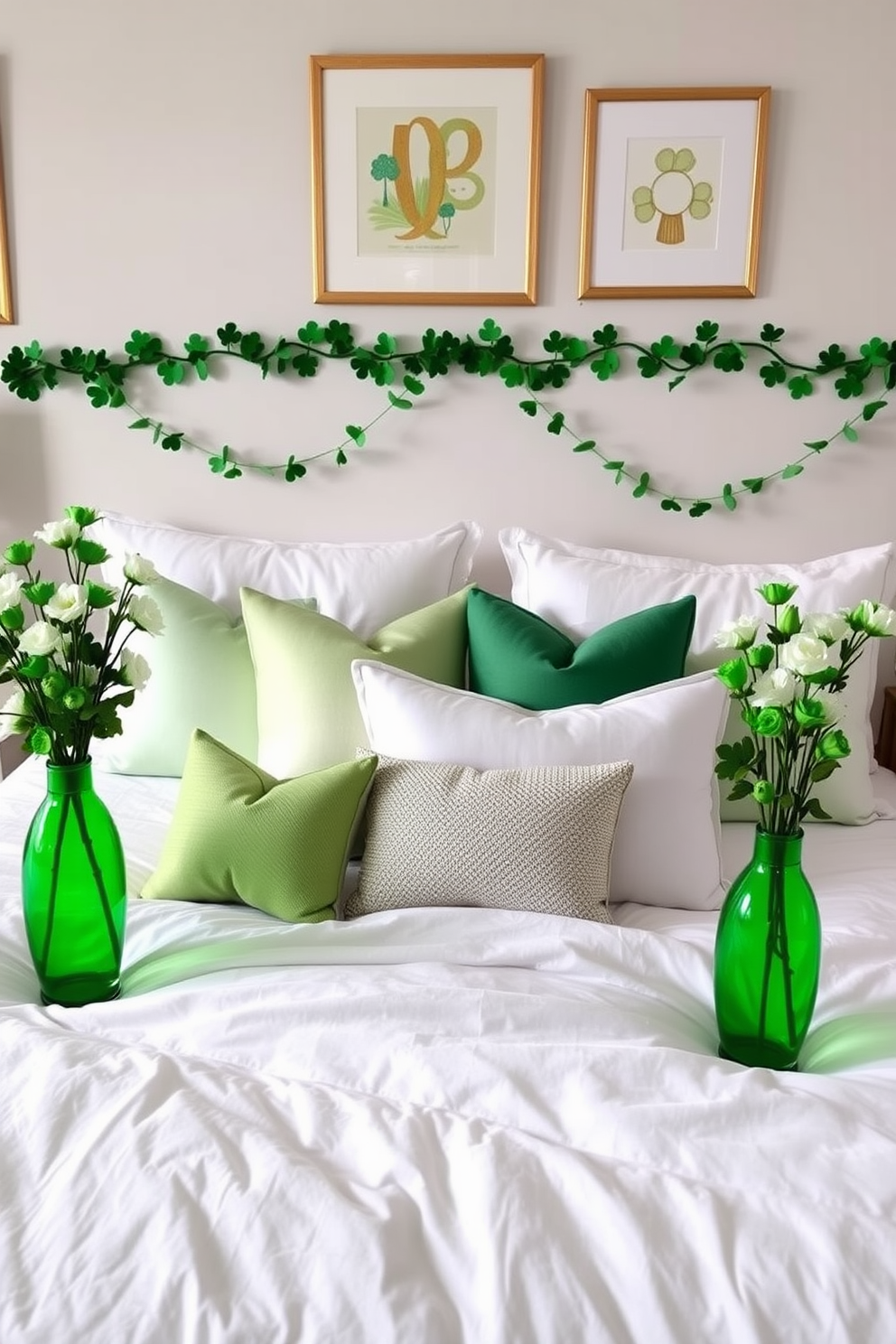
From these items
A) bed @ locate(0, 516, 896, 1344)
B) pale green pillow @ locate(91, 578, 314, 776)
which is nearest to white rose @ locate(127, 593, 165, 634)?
bed @ locate(0, 516, 896, 1344)

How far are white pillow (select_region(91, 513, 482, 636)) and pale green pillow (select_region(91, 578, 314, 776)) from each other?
0.51 feet

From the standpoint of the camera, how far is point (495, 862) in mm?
1524

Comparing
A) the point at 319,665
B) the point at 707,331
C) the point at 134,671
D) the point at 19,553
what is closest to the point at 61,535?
the point at 19,553

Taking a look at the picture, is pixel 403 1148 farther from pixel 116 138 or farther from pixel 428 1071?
pixel 116 138

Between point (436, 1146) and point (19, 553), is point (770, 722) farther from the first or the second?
point (19, 553)

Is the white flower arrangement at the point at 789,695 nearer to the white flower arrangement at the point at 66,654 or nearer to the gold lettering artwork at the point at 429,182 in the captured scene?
the white flower arrangement at the point at 66,654

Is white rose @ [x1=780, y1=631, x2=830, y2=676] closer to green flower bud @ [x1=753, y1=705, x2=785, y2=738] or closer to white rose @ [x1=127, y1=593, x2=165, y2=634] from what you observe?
green flower bud @ [x1=753, y1=705, x2=785, y2=738]

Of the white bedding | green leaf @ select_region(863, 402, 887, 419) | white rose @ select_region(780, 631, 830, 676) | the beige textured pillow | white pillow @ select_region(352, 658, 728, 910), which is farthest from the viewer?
green leaf @ select_region(863, 402, 887, 419)

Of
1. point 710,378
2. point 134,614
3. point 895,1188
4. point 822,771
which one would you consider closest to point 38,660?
point 134,614

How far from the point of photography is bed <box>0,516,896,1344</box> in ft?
2.87

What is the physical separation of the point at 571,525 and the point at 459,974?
127 cm

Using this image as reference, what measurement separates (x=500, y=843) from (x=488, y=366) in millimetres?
1187

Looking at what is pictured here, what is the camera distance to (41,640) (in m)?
1.28

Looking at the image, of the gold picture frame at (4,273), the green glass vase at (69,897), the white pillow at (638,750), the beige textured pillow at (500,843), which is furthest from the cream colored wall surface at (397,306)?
the green glass vase at (69,897)
